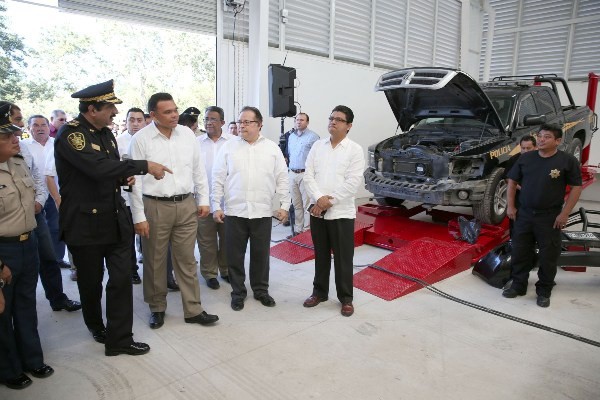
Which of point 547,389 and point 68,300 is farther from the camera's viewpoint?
point 68,300

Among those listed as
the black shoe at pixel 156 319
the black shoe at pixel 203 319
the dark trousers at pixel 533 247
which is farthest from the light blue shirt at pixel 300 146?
the black shoe at pixel 156 319

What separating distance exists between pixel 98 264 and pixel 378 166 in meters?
3.91

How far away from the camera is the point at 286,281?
4164mm

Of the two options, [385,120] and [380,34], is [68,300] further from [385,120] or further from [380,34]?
[380,34]

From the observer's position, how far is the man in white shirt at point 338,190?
3.29 metres

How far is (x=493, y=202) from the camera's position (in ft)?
16.2

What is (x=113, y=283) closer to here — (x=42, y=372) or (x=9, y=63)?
(x=42, y=372)

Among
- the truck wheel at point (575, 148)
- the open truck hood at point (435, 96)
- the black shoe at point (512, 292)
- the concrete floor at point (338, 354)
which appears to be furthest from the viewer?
the truck wheel at point (575, 148)

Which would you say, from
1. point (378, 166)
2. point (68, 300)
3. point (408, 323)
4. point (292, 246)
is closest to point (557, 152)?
point (408, 323)

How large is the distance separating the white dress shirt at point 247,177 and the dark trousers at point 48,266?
4.30ft

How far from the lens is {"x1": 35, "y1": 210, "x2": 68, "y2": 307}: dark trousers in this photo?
316cm

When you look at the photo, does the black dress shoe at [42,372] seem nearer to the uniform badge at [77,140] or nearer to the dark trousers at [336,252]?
the uniform badge at [77,140]

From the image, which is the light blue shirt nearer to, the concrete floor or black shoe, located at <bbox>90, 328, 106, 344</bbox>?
the concrete floor

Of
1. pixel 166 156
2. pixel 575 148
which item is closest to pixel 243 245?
pixel 166 156
